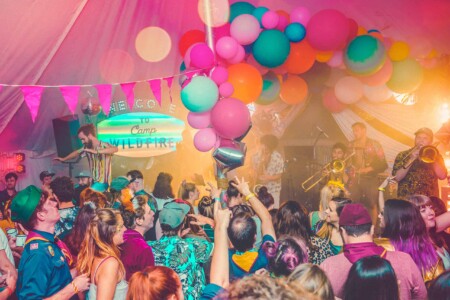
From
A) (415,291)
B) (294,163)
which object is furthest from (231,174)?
(415,291)

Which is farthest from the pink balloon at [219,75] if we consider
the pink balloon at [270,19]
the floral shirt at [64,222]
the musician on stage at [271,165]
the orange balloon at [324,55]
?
the musician on stage at [271,165]

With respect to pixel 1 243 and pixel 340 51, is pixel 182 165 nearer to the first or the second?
pixel 340 51

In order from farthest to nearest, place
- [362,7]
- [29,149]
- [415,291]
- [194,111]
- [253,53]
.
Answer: [29,149], [362,7], [253,53], [194,111], [415,291]

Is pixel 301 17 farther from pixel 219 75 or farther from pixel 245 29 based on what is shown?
pixel 219 75

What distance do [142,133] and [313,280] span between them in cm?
577

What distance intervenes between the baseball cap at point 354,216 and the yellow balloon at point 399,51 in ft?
7.40

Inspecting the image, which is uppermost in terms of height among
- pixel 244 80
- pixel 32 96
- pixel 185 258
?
pixel 244 80

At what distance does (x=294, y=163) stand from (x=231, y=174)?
92cm

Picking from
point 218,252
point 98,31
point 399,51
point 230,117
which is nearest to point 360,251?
point 218,252

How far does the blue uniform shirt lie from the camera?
2.46m

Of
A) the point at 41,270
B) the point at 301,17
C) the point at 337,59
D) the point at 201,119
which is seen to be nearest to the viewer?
the point at 41,270

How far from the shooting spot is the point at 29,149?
242 inches

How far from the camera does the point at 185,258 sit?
2.82 meters

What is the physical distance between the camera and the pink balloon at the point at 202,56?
3721mm
